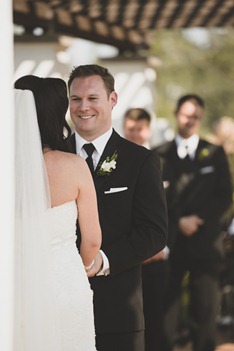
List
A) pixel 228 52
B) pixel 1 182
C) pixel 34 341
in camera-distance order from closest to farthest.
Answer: pixel 1 182, pixel 34 341, pixel 228 52

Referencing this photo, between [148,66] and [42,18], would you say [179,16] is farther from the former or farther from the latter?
[42,18]

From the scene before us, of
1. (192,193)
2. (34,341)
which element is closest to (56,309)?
(34,341)

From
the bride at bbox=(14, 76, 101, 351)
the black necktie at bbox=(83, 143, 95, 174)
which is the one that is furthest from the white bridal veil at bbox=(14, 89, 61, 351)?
the black necktie at bbox=(83, 143, 95, 174)

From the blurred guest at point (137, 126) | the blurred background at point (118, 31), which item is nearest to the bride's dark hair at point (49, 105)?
the blurred guest at point (137, 126)

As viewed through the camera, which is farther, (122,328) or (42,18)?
(42,18)

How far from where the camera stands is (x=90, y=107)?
4516mm

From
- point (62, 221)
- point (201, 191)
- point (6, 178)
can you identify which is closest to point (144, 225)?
point (62, 221)

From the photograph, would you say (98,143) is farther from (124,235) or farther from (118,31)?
(118,31)

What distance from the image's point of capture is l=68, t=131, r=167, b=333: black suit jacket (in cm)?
436

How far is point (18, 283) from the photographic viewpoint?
3.83 metres

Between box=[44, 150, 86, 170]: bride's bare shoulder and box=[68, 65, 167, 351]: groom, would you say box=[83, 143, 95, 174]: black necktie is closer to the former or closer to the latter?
box=[68, 65, 167, 351]: groom

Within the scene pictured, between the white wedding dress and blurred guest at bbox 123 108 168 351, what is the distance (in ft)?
8.28

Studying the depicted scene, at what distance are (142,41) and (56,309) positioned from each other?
7.16 meters

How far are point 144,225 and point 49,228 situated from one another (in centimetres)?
64
